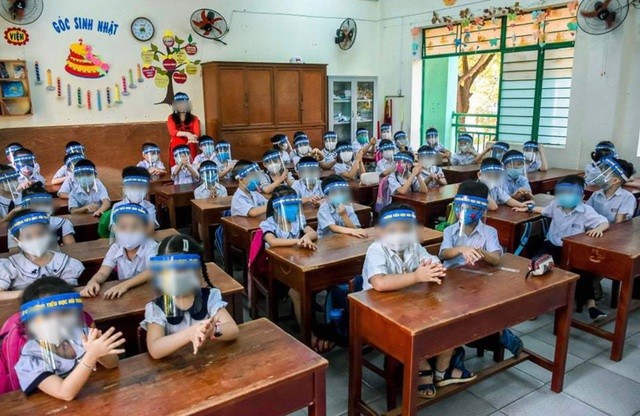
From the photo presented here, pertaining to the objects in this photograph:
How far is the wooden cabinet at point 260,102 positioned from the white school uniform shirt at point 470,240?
5.65 metres

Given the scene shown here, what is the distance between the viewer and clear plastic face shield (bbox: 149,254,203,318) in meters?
1.75

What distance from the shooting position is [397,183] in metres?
5.10

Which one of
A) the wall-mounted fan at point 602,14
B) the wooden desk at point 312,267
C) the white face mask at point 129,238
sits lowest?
the wooden desk at point 312,267

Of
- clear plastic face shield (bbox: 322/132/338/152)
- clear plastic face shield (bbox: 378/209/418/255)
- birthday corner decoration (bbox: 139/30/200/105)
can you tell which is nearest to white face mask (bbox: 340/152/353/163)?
clear plastic face shield (bbox: 322/132/338/152)

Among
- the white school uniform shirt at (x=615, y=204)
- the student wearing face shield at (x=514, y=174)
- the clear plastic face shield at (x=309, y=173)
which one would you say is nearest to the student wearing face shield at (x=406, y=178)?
the student wearing face shield at (x=514, y=174)

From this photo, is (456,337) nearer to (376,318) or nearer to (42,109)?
(376,318)

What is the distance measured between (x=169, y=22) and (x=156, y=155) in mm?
2512

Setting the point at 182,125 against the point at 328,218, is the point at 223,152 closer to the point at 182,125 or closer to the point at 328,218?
the point at 182,125

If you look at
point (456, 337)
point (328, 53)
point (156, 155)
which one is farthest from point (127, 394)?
point (328, 53)

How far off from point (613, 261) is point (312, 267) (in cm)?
177

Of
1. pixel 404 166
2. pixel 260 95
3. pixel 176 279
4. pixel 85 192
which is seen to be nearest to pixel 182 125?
pixel 260 95

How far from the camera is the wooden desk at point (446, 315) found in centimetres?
198

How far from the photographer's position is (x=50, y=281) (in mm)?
1670

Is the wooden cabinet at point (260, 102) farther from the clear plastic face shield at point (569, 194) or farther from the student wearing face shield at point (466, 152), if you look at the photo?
the clear plastic face shield at point (569, 194)
